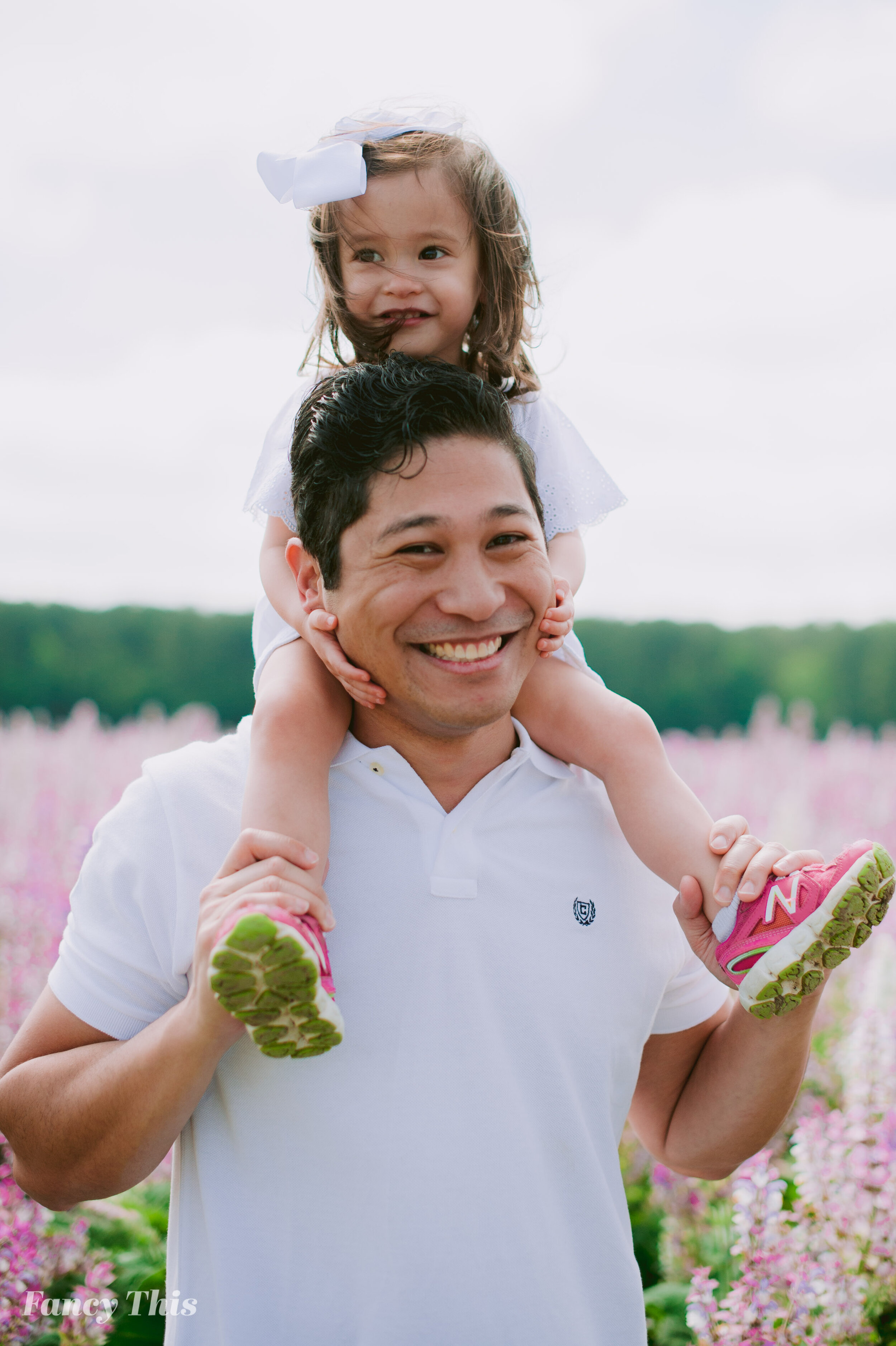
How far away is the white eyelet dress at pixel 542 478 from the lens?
2498mm

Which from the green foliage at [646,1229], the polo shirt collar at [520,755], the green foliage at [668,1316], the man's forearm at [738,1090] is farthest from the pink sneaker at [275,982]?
the green foliage at [646,1229]

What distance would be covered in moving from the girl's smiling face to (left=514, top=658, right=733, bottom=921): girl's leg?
102cm

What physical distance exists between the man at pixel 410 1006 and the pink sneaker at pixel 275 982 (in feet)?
0.19

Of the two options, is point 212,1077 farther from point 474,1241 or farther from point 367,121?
point 367,121

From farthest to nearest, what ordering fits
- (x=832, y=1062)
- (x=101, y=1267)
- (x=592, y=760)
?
1. (x=832, y=1062)
2. (x=101, y=1267)
3. (x=592, y=760)

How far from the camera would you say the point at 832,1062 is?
4625 millimetres

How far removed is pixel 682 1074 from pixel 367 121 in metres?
2.55

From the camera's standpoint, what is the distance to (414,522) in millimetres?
1822

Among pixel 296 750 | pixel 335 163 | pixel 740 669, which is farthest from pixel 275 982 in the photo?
pixel 740 669

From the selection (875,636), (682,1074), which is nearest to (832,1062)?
(682,1074)

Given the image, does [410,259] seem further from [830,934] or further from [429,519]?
[830,934]

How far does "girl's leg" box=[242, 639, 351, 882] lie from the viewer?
173 cm

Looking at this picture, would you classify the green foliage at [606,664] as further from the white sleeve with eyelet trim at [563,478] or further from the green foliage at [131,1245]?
the white sleeve with eyelet trim at [563,478]

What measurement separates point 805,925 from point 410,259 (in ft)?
6.40
